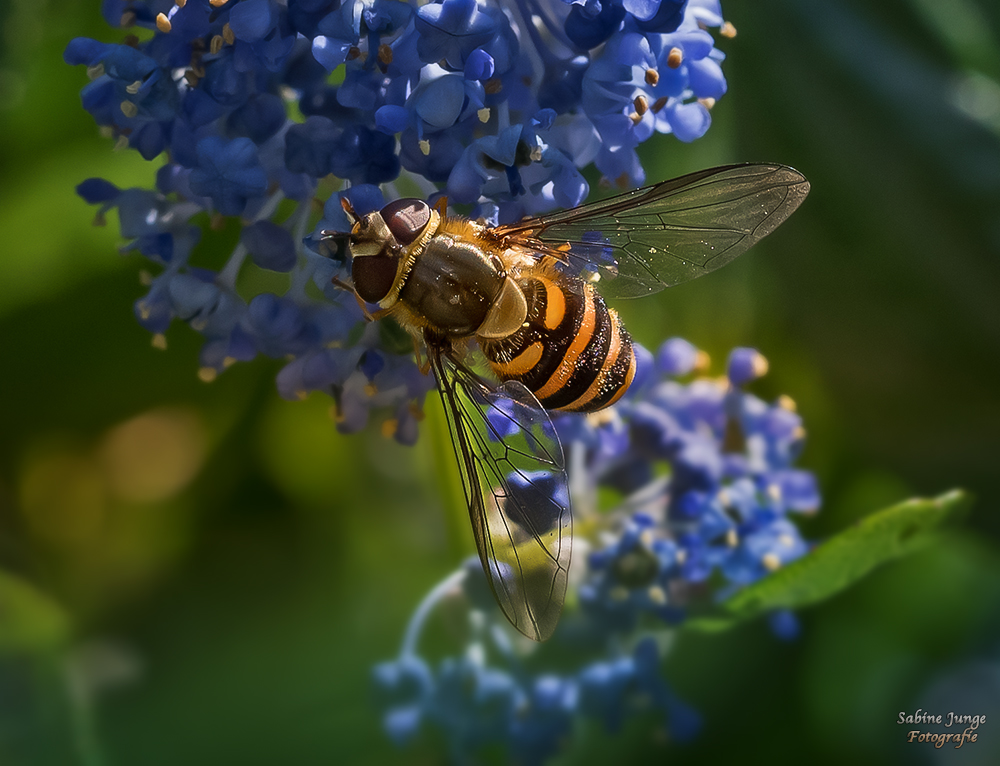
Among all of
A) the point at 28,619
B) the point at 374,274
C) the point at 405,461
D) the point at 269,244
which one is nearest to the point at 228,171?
the point at 269,244

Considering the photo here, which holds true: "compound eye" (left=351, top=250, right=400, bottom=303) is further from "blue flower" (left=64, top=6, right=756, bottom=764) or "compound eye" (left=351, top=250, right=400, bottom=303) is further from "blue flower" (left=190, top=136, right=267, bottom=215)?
"blue flower" (left=190, top=136, right=267, bottom=215)

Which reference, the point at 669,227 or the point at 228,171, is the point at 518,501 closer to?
the point at 669,227

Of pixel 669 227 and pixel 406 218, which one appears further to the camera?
pixel 669 227

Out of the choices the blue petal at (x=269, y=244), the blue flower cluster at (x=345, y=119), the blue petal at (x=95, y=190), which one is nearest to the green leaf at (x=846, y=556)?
the blue flower cluster at (x=345, y=119)

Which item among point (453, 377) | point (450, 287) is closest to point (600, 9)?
point (450, 287)

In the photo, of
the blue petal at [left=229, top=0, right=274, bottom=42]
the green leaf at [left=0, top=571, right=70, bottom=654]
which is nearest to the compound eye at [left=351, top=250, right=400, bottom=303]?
the blue petal at [left=229, top=0, right=274, bottom=42]
